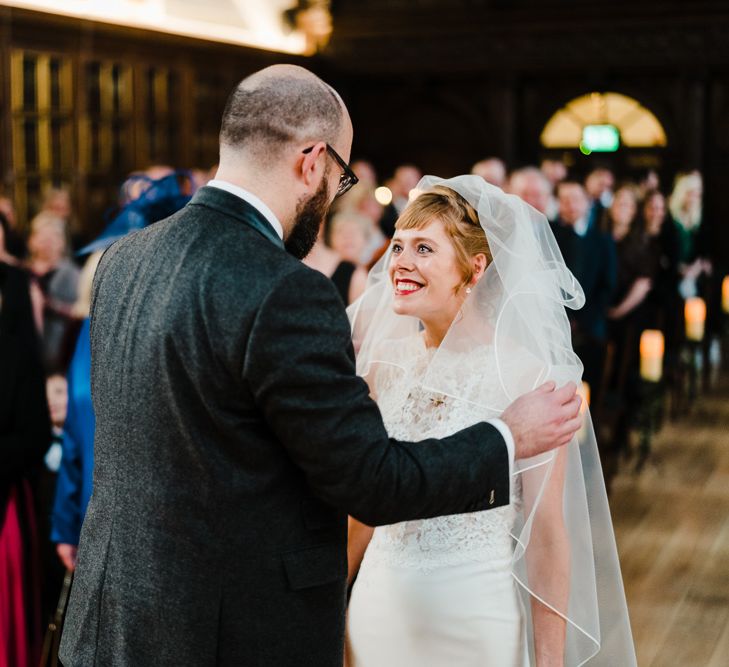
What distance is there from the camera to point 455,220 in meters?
2.71

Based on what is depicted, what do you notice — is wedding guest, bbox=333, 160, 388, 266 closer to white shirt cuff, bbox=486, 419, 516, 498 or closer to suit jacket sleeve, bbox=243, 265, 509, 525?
white shirt cuff, bbox=486, 419, 516, 498

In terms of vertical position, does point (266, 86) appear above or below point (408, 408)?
above

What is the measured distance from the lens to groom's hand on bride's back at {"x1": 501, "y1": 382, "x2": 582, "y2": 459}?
6.62 ft

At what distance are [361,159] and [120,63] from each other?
477 cm

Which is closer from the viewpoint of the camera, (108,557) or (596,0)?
(108,557)

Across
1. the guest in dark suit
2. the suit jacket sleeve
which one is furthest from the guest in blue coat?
the guest in dark suit

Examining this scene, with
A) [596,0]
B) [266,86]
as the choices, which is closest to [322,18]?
[596,0]

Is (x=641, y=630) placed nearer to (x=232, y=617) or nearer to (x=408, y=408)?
(x=408, y=408)

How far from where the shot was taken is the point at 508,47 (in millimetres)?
14023

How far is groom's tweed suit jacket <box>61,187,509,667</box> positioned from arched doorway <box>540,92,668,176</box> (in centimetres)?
1234

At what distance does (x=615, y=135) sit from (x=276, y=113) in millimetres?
12611

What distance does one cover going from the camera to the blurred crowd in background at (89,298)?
3.40m

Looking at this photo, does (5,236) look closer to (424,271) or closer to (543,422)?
(424,271)

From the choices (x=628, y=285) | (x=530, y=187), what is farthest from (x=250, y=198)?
(x=628, y=285)
